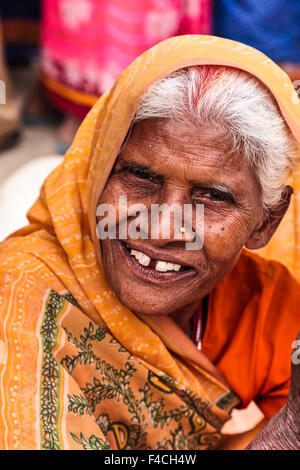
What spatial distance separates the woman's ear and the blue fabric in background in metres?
2.46

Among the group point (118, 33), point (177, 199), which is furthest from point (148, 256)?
point (118, 33)

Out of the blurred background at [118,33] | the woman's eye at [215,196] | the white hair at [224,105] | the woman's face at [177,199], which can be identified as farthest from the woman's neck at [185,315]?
the blurred background at [118,33]

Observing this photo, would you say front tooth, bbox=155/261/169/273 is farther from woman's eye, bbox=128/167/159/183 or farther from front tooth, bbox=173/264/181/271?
woman's eye, bbox=128/167/159/183

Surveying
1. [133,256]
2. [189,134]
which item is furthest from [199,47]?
[133,256]

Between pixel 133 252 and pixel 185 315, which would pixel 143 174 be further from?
pixel 185 315

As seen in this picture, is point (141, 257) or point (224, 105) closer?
point (224, 105)

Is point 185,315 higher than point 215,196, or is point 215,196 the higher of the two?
point 215,196

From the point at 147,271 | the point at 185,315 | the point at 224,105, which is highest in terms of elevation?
the point at 224,105

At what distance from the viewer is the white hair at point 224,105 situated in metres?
1.79

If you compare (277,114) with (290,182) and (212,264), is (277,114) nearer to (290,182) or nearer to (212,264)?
(290,182)

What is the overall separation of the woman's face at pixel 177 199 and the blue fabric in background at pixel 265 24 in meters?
2.59

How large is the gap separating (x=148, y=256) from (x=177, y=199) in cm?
18

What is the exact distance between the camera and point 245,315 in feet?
7.74

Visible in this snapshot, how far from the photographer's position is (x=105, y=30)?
4.37 m
